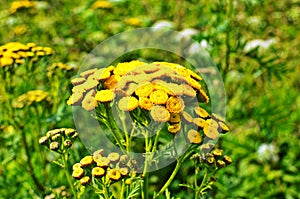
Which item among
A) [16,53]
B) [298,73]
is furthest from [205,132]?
[298,73]

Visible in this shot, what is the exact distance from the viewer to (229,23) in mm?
3352

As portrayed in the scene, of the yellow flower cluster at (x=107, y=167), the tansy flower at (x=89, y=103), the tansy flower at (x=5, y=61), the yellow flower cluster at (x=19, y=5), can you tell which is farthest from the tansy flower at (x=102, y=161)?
the yellow flower cluster at (x=19, y=5)

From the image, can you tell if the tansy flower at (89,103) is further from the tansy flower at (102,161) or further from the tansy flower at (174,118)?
the tansy flower at (174,118)

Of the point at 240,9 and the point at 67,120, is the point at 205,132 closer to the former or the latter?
the point at 67,120

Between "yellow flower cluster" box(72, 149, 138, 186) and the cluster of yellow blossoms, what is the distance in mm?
212

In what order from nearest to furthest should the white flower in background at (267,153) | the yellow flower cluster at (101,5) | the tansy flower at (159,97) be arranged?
the tansy flower at (159,97), the white flower in background at (267,153), the yellow flower cluster at (101,5)

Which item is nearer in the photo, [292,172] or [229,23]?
[229,23]

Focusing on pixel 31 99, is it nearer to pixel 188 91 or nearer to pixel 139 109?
pixel 139 109

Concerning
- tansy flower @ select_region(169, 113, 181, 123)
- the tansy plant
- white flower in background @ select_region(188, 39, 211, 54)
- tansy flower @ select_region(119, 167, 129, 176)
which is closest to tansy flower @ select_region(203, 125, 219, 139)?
the tansy plant

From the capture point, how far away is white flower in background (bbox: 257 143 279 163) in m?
3.88

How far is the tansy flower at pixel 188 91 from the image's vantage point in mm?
2010

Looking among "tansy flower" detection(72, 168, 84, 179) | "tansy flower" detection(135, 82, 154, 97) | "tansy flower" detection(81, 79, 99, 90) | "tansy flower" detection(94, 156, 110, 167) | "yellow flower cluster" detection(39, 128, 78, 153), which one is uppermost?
"tansy flower" detection(81, 79, 99, 90)

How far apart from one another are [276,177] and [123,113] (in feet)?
6.90

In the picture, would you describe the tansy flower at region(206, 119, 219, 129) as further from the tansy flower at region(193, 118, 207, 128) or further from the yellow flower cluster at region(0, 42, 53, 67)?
the yellow flower cluster at region(0, 42, 53, 67)
